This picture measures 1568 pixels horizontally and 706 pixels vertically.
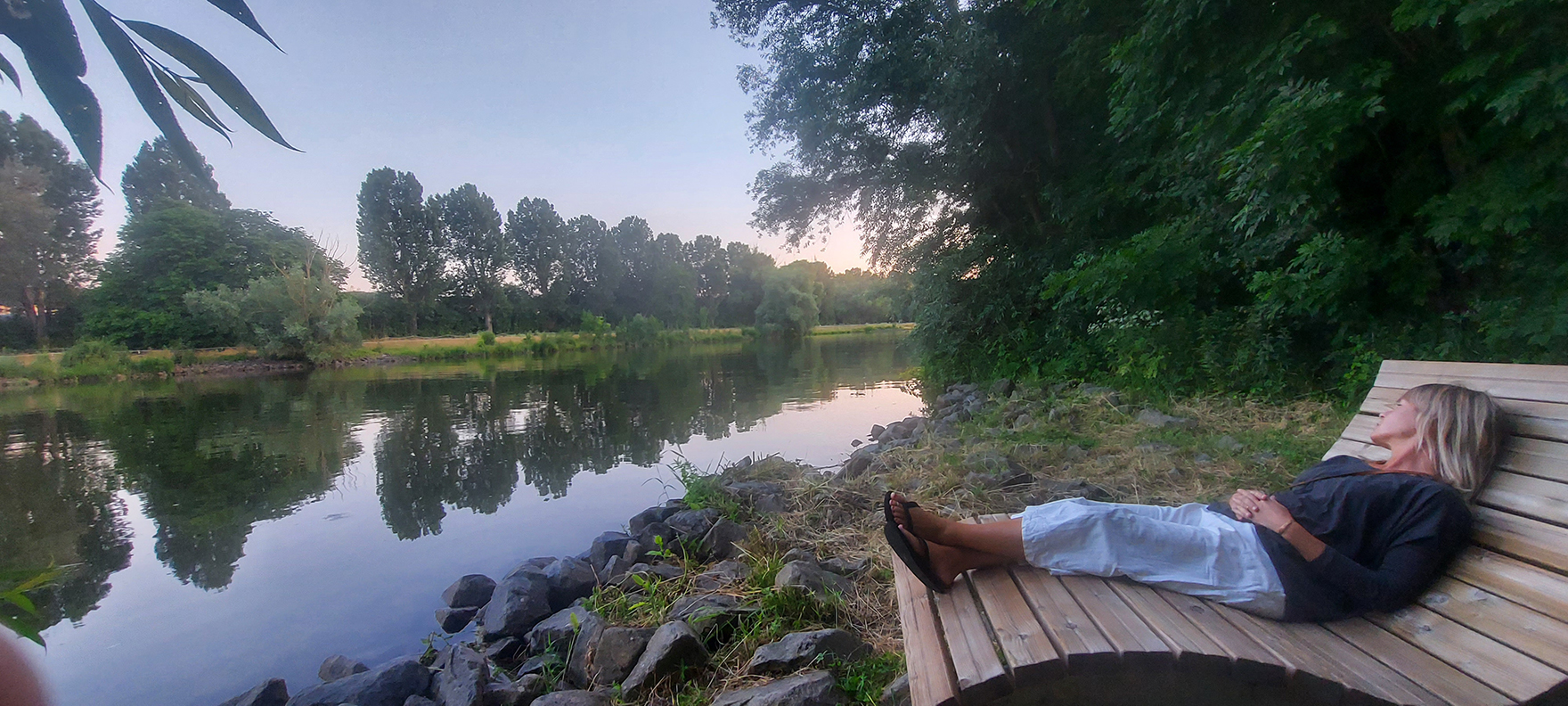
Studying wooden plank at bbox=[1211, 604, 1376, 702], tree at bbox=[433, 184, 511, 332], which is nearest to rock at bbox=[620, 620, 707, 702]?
wooden plank at bbox=[1211, 604, 1376, 702]

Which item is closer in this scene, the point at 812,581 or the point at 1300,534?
the point at 1300,534

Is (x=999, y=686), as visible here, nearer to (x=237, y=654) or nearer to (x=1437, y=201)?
(x=237, y=654)

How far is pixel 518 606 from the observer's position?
3.32 m

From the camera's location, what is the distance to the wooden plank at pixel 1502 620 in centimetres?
131

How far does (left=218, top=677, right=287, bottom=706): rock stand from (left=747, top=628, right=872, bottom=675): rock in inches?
83.8

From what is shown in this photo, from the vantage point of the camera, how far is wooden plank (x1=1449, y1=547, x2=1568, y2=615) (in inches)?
54.6

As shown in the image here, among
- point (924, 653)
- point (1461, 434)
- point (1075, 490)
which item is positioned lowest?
point (1075, 490)

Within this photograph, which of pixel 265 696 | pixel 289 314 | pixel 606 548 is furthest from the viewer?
pixel 289 314

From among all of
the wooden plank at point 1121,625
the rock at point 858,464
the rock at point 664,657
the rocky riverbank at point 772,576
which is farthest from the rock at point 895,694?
the rock at point 858,464

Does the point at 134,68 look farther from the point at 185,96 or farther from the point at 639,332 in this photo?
the point at 639,332

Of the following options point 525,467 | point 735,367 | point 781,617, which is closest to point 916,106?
point 525,467

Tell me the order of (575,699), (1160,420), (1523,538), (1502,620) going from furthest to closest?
(1160,420), (575,699), (1523,538), (1502,620)

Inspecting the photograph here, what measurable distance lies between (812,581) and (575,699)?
40.1 inches

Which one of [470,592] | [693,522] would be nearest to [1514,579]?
[693,522]
